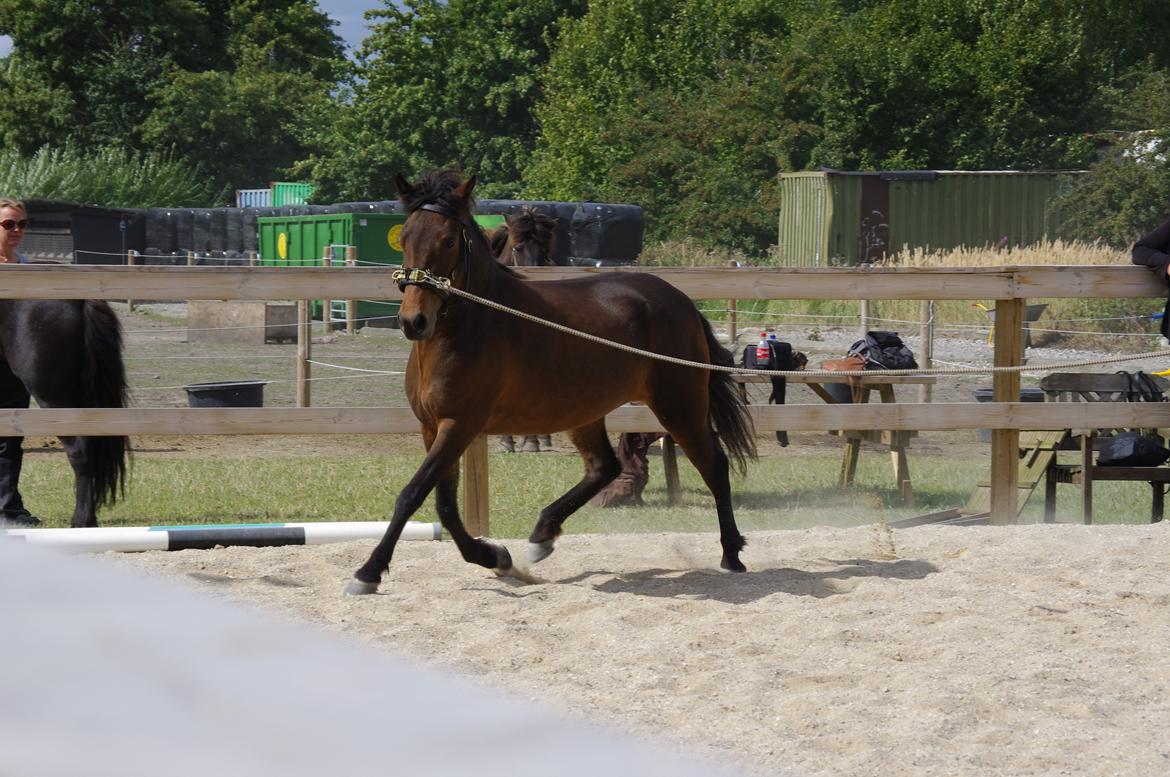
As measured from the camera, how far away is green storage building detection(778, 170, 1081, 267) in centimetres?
2961

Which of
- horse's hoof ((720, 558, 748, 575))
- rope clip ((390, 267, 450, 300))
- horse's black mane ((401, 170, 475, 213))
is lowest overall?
horse's hoof ((720, 558, 748, 575))

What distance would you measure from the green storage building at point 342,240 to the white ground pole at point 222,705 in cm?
2236

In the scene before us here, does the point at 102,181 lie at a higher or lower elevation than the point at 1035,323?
higher

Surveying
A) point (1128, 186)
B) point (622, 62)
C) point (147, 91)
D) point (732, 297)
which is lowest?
point (732, 297)

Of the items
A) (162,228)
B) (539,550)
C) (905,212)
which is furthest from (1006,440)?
(162,228)

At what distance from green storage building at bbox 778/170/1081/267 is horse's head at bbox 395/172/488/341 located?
961 inches

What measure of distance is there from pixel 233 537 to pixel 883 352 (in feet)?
17.1

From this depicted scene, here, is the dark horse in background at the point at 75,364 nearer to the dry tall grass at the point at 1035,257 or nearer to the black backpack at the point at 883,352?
the black backpack at the point at 883,352

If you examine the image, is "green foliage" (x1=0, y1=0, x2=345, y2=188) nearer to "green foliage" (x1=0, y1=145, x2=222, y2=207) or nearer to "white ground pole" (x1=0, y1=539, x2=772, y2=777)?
"green foliage" (x1=0, y1=145, x2=222, y2=207)

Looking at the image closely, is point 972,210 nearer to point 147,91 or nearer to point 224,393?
point 224,393

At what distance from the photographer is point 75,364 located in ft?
24.2

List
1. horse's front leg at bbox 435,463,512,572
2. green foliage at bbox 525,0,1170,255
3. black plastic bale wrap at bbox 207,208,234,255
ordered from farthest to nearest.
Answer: green foliage at bbox 525,0,1170,255
black plastic bale wrap at bbox 207,208,234,255
horse's front leg at bbox 435,463,512,572

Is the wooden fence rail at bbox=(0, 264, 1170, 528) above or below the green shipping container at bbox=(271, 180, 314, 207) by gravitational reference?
below

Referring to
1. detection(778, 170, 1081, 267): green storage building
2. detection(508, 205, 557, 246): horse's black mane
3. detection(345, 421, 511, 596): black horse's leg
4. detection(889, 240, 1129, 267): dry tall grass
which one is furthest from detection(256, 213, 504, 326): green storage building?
detection(345, 421, 511, 596): black horse's leg
